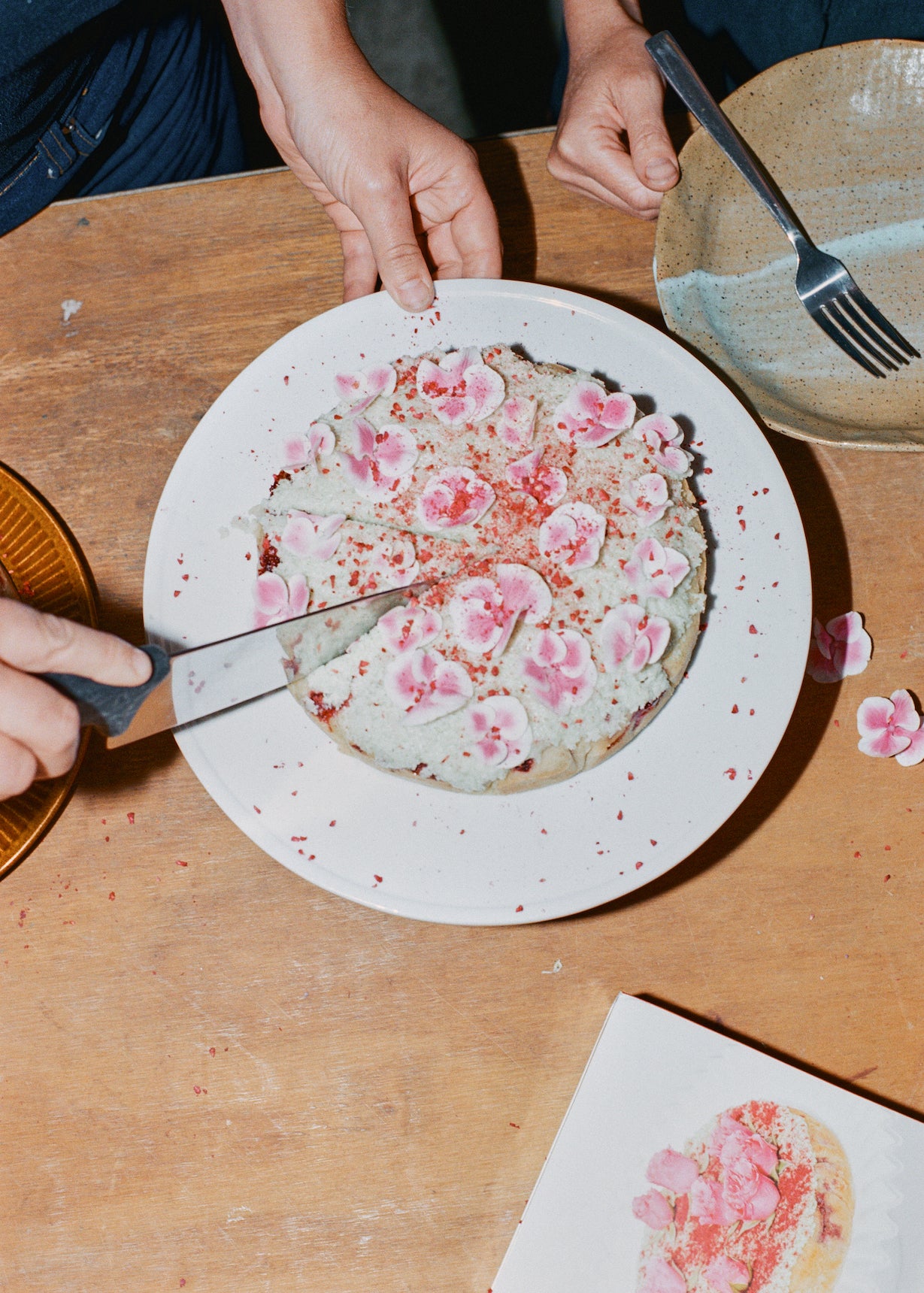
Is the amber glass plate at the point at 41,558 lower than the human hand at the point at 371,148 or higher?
lower

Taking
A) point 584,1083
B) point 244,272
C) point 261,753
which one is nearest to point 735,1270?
point 584,1083

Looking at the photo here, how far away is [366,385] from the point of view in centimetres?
95

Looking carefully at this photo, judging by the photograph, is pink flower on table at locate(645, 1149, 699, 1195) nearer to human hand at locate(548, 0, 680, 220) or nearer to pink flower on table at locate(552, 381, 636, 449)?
pink flower on table at locate(552, 381, 636, 449)

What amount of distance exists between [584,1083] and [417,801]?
1.06 ft

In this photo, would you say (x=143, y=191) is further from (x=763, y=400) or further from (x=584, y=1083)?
(x=584, y=1083)

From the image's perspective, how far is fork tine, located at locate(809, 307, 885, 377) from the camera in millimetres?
995

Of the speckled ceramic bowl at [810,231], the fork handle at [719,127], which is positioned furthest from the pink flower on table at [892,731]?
the fork handle at [719,127]

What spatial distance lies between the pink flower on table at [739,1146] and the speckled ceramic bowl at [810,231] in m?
0.70

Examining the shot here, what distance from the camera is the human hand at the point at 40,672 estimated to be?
709 mm

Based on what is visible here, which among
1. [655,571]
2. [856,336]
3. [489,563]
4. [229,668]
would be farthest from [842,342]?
[229,668]

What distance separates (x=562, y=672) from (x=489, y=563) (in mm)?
123

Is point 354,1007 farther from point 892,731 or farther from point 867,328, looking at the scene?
point 867,328

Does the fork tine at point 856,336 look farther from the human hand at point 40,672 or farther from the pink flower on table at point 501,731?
the human hand at point 40,672

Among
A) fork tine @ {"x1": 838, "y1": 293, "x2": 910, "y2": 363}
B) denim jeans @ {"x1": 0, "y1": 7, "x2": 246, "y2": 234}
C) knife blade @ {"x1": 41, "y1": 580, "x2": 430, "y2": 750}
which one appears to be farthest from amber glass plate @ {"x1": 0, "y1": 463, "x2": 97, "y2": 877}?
fork tine @ {"x1": 838, "y1": 293, "x2": 910, "y2": 363}
